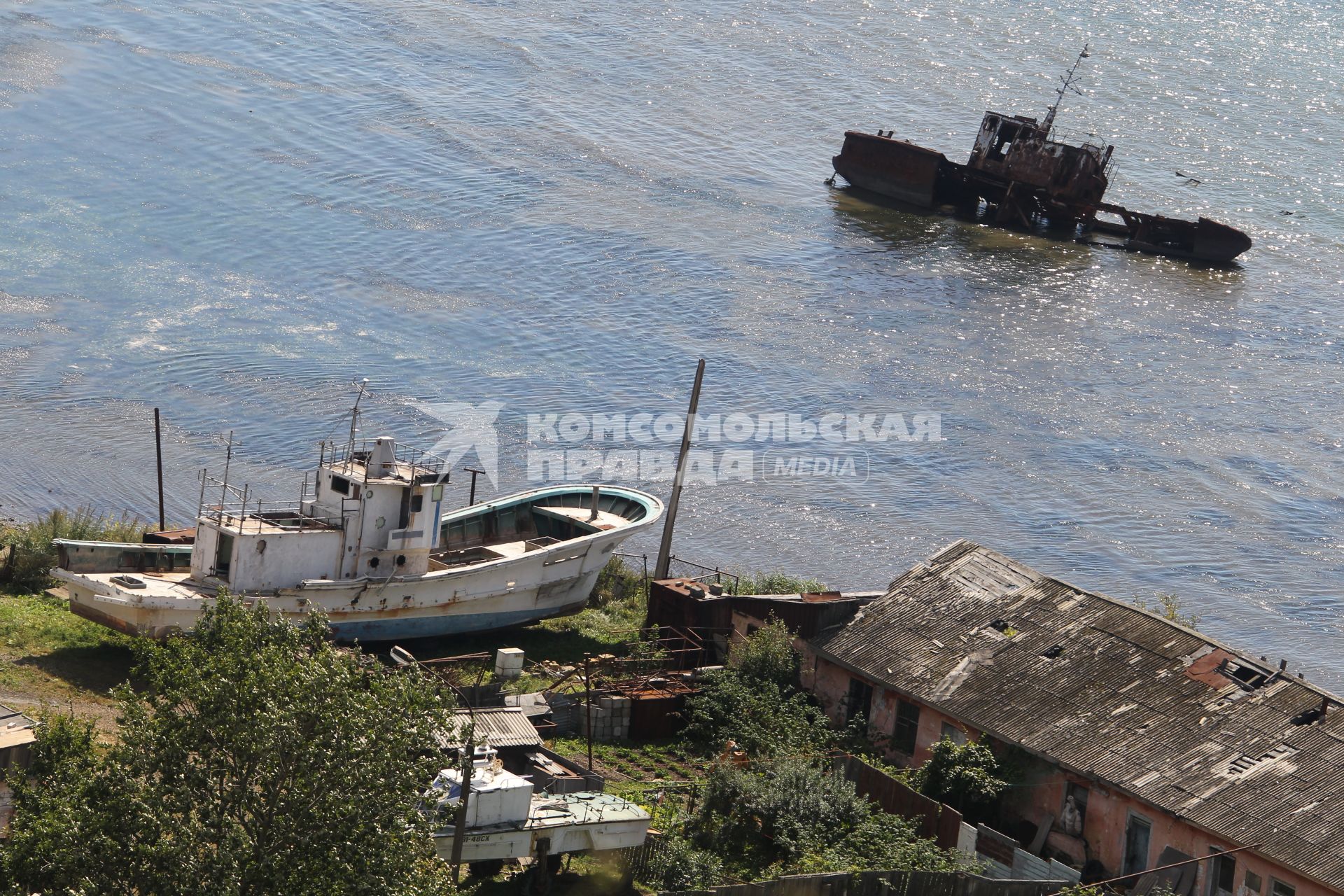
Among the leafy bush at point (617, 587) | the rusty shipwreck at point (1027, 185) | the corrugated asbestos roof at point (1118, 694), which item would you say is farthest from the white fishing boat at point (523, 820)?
the rusty shipwreck at point (1027, 185)

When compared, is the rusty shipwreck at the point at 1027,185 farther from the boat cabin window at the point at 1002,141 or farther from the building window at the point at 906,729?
the building window at the point at 906,729

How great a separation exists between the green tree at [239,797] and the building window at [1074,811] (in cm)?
1031

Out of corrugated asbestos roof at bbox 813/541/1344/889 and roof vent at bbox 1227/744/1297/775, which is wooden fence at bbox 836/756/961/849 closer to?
corrugated asbestos roof at bbox 813/541/1344/889


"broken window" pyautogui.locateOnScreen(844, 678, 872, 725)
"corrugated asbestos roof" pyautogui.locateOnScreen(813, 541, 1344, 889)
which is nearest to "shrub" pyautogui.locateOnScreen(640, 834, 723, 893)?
"corrugated asbestos roof" pyautogui.locateOnScreen(813, 541, 1344, 889)

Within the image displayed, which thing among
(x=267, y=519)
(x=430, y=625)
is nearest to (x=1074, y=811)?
(x=430, y=625)

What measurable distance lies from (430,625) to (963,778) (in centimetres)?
1001

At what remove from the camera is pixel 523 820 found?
62.9 feet

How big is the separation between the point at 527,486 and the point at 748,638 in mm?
14686

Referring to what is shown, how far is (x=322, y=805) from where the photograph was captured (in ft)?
48.0

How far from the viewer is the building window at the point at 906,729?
2480 centimetres

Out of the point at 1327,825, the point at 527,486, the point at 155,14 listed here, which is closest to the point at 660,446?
the point at 527,486

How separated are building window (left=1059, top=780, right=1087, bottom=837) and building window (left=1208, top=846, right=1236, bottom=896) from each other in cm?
199

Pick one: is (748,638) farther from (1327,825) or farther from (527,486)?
(527,486)

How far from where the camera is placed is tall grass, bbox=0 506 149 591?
28.3m
